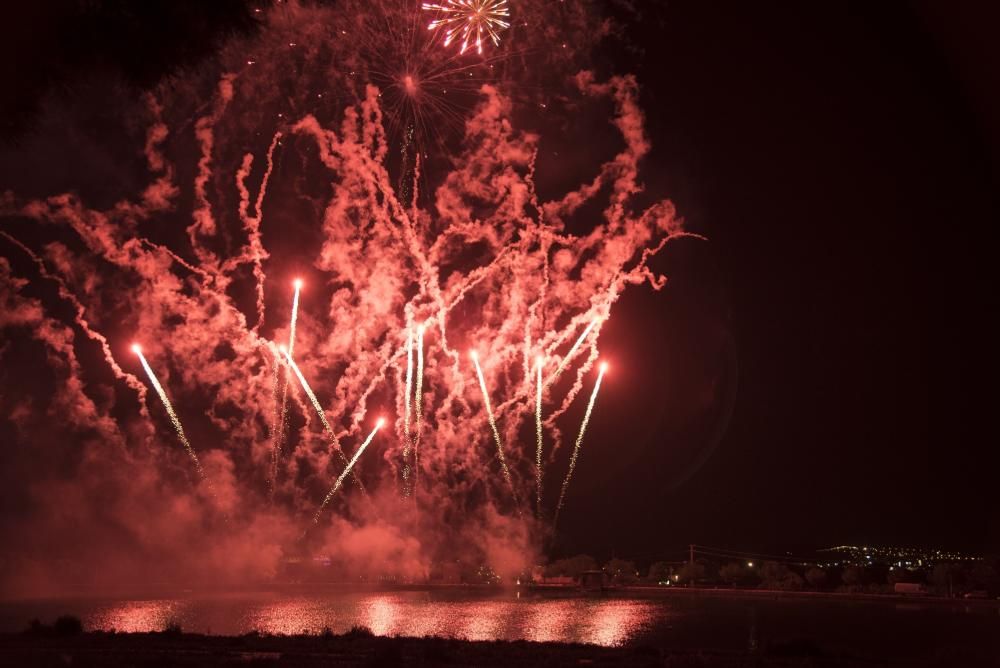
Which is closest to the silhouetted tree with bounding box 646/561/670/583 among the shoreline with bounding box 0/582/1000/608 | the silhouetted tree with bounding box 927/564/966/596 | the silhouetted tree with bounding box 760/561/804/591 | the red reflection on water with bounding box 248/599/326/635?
the shoreline with bounding box 0/582/1000/608

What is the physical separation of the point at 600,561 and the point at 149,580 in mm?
59636

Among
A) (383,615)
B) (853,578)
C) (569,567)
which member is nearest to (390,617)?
(383,615)

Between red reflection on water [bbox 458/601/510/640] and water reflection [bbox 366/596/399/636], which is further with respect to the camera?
water reflection [bbox 366/596/399/636]

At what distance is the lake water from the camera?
2894cm

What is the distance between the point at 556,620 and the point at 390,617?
7524 mm

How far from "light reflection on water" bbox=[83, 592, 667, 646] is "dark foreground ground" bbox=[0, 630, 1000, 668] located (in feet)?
20.4

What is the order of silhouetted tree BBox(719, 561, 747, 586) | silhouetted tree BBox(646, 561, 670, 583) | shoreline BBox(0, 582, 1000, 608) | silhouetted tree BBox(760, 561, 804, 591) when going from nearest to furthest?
shoreline BBox(0, 582, 1000, 608) → silhouetted tree BBox(760, 561, 804, 591) → silhouetted tree BBox(719, 561, 747, 586) → silhouetted tree BBox(646, 561, 670, 583)

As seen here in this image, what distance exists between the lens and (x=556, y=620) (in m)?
38.5

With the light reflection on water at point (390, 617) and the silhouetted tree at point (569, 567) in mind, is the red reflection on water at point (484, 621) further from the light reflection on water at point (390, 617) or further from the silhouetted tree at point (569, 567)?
the silhouetted tree at point (569, 567)

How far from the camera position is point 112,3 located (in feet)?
27.9

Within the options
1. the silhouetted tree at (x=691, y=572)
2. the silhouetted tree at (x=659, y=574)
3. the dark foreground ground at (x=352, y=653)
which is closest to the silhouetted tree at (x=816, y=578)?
the silhouetted tree at (x=691, y=572)

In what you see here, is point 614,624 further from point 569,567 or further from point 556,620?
point 569,567

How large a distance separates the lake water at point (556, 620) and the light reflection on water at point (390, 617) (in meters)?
0.05

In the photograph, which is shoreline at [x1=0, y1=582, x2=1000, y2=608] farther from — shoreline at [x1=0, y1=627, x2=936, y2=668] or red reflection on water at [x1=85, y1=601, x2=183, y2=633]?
shoreline at [x1=0, y1=627, x2=936, y2=668]
